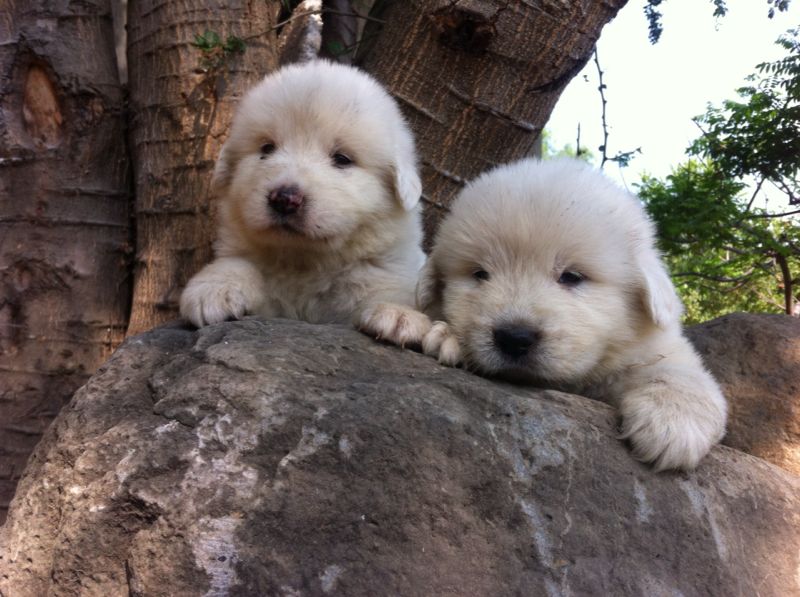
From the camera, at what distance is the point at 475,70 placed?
451 centimetres

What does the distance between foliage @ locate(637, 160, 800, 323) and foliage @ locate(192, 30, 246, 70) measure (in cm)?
375

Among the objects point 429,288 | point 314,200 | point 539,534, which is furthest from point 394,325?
point 539,534

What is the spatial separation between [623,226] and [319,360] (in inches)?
60.3

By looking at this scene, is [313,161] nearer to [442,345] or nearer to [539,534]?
[442,345]

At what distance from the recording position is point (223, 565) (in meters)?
2.00

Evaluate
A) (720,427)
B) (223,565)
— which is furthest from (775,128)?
(223,565)

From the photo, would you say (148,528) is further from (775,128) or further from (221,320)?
(775,128)

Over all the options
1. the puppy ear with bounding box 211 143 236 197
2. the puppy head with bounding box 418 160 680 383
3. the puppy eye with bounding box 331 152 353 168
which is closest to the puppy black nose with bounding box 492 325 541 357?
the puppy head with bounding box 418 160 680 383

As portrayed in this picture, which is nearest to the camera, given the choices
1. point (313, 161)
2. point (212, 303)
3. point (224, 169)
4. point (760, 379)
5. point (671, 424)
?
point (671, 424)

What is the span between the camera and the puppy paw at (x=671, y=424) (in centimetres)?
267

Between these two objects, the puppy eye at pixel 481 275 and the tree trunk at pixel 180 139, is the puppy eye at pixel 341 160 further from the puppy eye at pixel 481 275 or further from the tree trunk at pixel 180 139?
the puppy eye at pixel 481 275

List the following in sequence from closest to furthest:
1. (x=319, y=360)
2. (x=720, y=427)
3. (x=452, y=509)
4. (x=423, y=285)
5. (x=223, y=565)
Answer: (x=223, y=565), (x=452, y=509), (x=319, y=360), (x=720, y=427), (x=423, y=285)

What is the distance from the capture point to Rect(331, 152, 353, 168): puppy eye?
3855 mm

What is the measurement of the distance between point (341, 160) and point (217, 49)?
1182 mm
